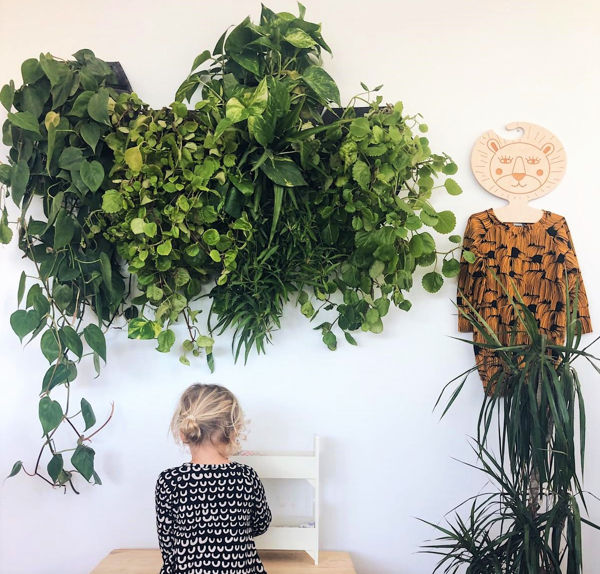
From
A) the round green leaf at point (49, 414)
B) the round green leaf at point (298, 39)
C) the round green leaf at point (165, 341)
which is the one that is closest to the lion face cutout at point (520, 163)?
the round green leaf at point (298, 39)

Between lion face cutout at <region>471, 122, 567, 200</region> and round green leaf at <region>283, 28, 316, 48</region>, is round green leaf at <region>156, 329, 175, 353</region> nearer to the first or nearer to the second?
round green leaf at <region>283, 28, 316, 48</region>

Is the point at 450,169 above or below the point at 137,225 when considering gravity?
above

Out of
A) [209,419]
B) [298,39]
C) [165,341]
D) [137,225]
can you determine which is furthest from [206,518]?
[298,39]

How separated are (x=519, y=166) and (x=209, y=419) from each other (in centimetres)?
129

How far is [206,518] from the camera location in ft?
5.05

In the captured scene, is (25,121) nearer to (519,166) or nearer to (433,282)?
(433,282)

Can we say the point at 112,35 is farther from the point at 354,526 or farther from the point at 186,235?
the point at 354,526

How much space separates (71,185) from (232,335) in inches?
27.2

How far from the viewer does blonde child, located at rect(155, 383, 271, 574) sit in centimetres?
154

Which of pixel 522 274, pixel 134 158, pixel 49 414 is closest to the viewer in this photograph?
pixel 134 158

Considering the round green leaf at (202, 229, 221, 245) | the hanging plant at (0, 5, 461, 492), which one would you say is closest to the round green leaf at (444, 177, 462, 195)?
the hanging plant at (0, 5, 461, 492)

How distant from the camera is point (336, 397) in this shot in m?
1.95

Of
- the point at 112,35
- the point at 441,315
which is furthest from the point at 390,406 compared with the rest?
the point at 112,35

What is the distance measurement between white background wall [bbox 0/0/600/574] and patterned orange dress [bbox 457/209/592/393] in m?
0.08
